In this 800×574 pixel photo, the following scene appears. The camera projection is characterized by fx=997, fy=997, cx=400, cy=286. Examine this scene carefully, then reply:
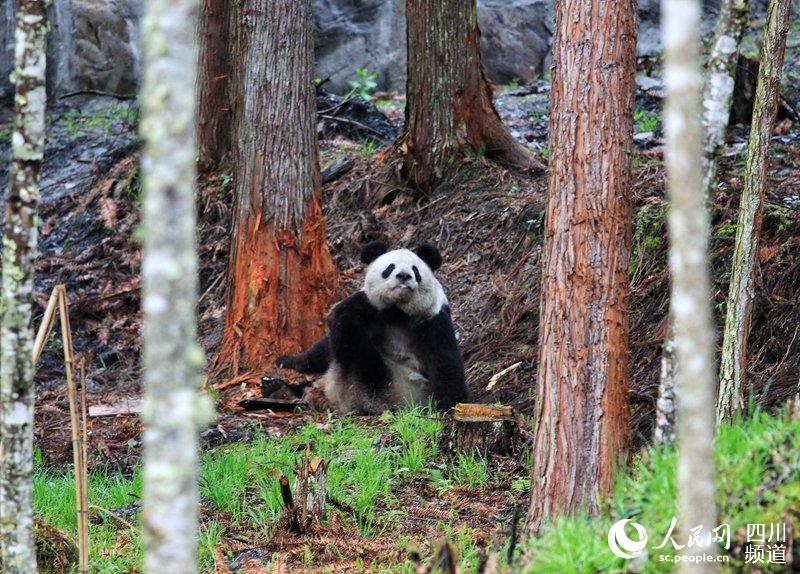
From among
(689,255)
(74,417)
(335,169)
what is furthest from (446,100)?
(689,255)

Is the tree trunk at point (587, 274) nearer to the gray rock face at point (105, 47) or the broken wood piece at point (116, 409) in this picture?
the broken wood piece at point (116, 409)

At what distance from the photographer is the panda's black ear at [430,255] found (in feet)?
30.2

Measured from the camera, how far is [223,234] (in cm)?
1262

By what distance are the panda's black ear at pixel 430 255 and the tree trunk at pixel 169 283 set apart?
255 inches

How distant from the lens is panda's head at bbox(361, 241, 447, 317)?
875cm

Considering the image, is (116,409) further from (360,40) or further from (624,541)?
(360,40)

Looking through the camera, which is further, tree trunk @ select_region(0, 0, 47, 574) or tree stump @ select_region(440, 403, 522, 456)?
tree stump @ select_region(440, 403, 522, 456)

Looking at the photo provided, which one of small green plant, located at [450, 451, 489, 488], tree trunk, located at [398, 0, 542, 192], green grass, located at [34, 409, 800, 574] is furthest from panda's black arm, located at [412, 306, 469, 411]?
tree trunk, located at [398, 0, 542, 192]

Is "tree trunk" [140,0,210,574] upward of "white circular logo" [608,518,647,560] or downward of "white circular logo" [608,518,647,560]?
upward

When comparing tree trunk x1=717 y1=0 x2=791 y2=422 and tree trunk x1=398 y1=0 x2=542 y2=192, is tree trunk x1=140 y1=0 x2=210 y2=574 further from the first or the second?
tree trunk x1=398 y1=0 x2=542 y2=192

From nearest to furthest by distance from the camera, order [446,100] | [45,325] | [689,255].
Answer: [689,255] < [45,325] < [446,100]

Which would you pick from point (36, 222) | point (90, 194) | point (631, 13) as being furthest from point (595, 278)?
point (90, 194)

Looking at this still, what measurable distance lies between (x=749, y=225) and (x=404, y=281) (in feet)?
10.7

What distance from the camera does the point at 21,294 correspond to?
413 centimetres
